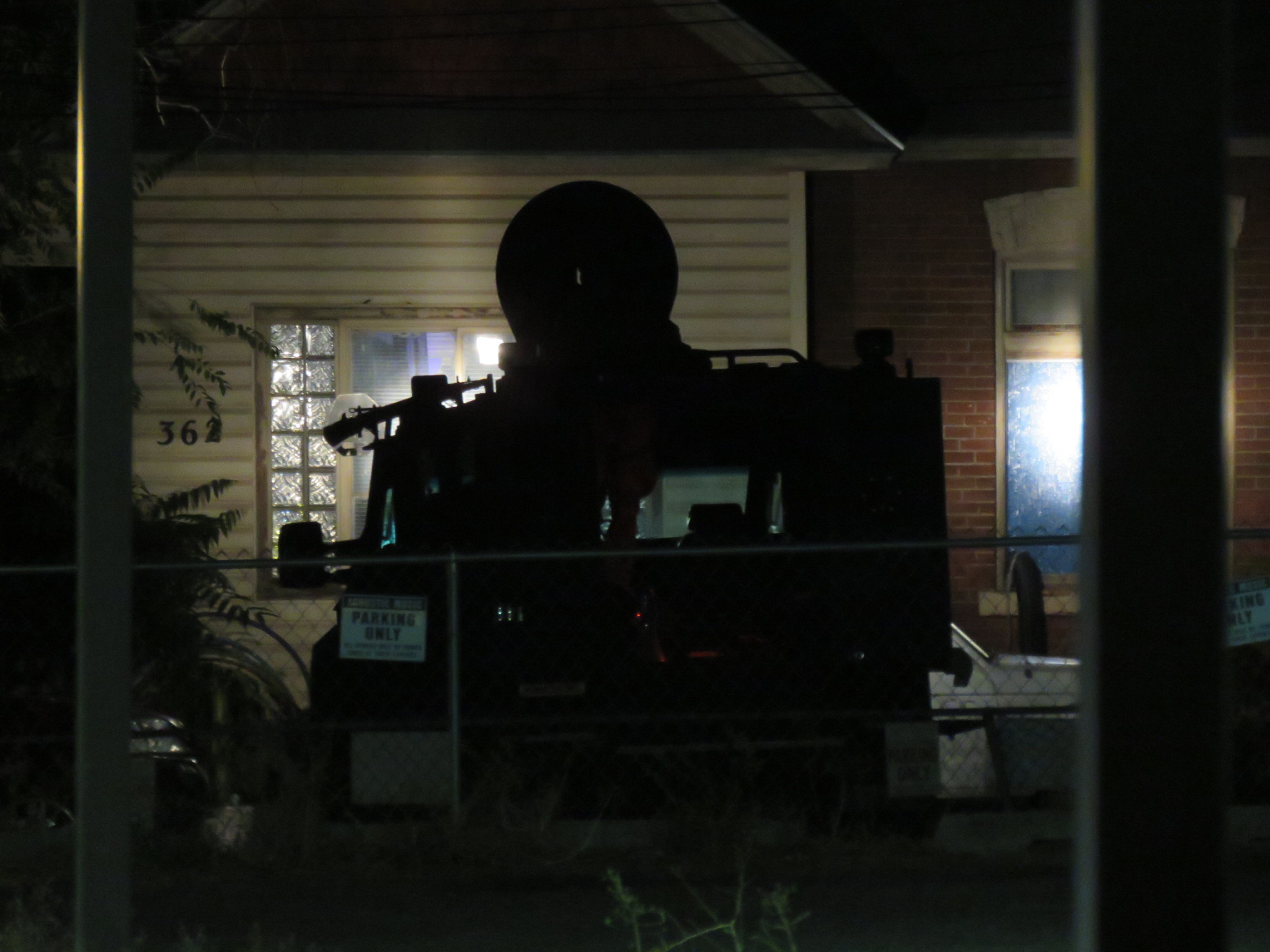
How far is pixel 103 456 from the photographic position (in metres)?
3.13

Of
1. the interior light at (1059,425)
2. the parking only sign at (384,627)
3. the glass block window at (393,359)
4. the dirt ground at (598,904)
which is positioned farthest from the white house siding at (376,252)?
the dirt ground at (598,904)

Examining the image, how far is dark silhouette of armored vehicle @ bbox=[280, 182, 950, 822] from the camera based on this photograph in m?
6.47

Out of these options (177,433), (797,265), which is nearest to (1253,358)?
(797,265)

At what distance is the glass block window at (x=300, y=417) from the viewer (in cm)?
1171

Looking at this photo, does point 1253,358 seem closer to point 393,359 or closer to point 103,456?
point 393,359

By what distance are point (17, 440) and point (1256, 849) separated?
243 inches

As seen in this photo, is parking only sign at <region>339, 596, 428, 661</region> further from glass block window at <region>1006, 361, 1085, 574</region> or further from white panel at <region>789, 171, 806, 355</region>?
glass block window at <region>1006, 361, 1085, 574</region>

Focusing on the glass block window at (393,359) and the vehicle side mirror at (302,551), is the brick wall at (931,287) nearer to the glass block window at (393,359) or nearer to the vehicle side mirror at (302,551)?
the glass block window at (393,359)

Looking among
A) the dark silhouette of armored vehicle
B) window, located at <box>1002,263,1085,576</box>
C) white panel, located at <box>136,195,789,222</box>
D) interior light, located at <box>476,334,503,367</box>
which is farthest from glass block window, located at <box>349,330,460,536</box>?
the dark silhouette of armored vehicle

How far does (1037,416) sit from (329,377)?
5.48 metres

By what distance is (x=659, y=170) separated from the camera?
11.5m

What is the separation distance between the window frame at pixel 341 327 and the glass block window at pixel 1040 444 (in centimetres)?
399

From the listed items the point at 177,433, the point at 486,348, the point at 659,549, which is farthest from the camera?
the point at 486,348

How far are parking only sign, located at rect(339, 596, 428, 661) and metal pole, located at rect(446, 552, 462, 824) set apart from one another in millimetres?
124
